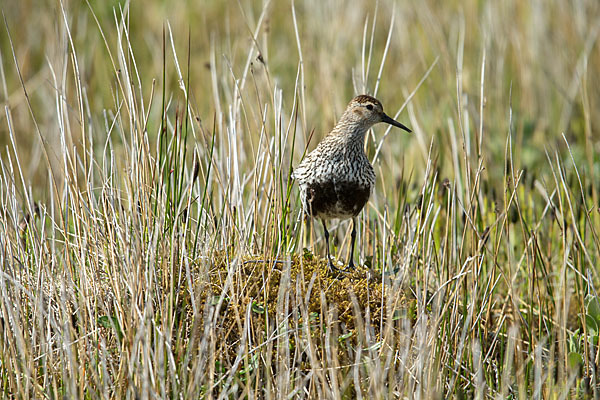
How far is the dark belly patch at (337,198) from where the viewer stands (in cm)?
325

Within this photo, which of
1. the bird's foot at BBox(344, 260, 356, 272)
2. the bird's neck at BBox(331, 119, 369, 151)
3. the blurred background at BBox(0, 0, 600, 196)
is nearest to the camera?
the bird's foot at BBox(344, 260, 356, 272)

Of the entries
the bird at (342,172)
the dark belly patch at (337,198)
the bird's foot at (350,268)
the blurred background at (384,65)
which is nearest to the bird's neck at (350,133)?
the bird at (342,172)

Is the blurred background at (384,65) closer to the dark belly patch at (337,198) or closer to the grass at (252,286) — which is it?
the grass at (252,286)

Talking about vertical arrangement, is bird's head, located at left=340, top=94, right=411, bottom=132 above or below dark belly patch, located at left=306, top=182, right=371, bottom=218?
above

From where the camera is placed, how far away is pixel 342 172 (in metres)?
3.29

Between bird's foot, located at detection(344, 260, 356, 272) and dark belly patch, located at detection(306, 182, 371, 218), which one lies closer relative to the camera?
bird's foot, located at detection(344, 260, 356, 272)

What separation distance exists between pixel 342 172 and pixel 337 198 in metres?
0.12

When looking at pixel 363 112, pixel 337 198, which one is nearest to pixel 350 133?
pixel 363 112

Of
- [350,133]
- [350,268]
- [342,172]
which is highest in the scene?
[350,133]

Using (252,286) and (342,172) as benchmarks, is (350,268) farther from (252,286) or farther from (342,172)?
(252,286)

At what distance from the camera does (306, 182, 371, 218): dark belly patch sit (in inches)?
128

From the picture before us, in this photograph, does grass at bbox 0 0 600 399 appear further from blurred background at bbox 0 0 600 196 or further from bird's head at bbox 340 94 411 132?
blurred background at bbox 0 0 600 196

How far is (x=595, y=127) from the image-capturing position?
18.3 feet

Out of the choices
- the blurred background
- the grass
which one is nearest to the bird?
the grass
